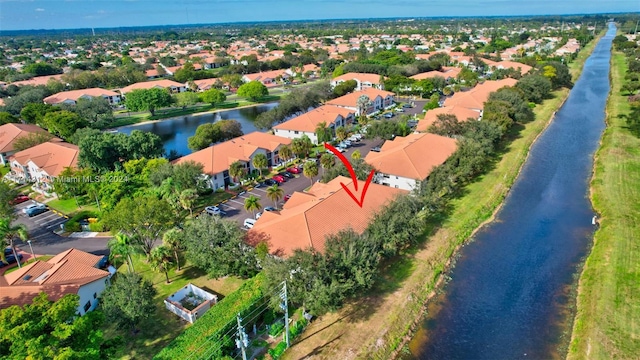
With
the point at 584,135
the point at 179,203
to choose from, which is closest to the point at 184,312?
the point at 179,203

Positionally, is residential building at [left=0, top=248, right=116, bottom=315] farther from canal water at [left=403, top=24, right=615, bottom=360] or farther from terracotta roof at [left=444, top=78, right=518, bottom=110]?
terracotta roof at [left=444, top=78, right=518, bottom=110]

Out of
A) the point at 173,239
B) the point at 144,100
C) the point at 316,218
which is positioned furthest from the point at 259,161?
the point at 144,100

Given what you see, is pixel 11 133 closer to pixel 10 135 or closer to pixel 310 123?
pixel 10 135

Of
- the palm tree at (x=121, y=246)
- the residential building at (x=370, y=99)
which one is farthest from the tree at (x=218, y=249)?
the residential building at (x=370, y=99)

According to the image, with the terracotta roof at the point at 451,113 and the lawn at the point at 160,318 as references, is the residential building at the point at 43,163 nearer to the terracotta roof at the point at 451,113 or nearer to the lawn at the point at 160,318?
the lawn at the point at 160,318

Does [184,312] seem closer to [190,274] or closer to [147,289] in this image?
[147,289]

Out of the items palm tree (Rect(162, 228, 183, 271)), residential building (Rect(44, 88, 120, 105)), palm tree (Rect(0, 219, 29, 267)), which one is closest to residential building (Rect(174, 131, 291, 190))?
palm tree (Rect(162, 228, 183, 271))
